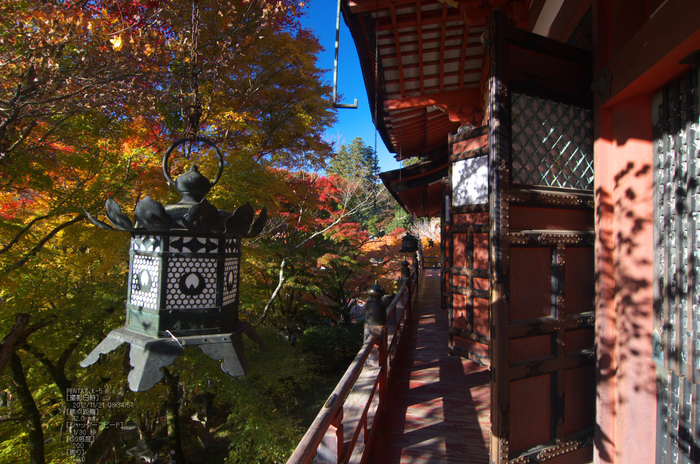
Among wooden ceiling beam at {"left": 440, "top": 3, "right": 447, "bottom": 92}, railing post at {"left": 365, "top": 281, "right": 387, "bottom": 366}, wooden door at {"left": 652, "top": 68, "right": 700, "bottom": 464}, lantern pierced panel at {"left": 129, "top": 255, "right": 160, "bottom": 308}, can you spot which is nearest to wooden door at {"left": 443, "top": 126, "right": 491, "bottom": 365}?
railing post at {"left": 365, "top": 281, "right": 387, "bottom": 366}

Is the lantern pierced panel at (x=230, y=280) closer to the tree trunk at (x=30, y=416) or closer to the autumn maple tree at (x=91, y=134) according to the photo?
the autumn maple tree at (x=91, y=134)

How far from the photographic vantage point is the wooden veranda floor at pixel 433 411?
3080 mm

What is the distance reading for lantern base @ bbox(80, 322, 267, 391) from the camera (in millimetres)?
1239

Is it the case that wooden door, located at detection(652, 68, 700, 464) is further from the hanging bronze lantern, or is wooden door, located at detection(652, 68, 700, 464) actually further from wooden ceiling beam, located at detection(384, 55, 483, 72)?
the hanging bronze lantern

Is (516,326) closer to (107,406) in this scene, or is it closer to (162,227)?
(162,227)

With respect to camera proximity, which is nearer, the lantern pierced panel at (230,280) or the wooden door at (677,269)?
the lantern pierced panel at (230,280)

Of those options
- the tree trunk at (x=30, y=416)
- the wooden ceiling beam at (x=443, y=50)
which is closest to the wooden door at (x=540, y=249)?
the wooden ceiling beam at (x=443, y=50)

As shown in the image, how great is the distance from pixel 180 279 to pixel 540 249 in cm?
269

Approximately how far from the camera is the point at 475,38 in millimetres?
4355

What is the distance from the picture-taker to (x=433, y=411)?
3.74m

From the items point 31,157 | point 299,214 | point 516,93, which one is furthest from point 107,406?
point 516,93

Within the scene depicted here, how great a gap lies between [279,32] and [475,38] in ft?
21.7

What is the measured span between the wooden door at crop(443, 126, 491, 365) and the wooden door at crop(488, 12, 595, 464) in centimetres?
63

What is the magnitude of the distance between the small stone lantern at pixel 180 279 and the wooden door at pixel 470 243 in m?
2.75
